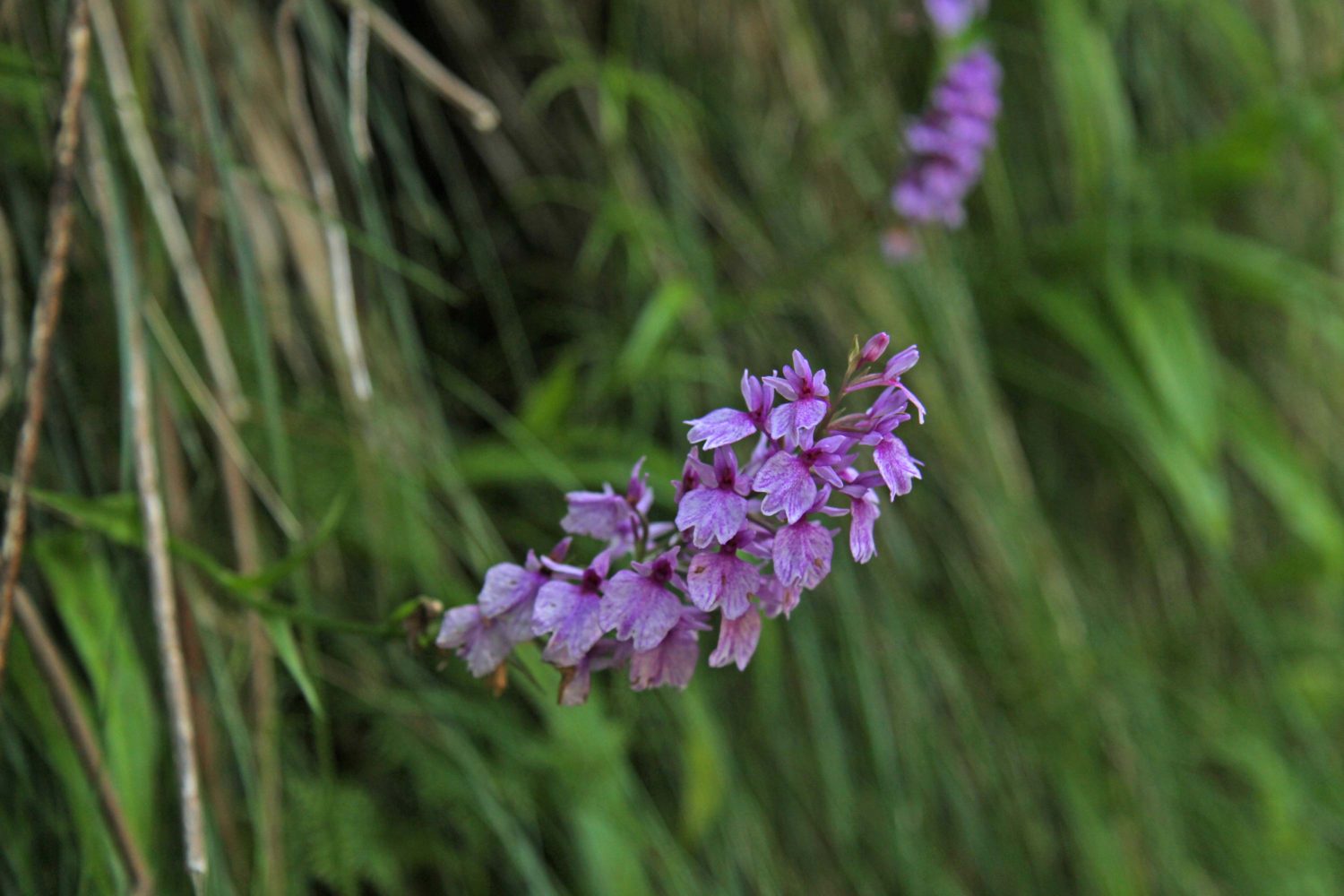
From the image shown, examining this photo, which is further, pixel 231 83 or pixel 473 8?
pixel 473 8

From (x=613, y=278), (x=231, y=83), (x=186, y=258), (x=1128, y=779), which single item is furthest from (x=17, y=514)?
(x=1128, y=779)

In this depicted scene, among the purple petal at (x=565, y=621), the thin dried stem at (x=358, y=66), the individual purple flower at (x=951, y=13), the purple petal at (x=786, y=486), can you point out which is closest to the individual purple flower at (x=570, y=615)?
the purple petal at (x=565, y=621)

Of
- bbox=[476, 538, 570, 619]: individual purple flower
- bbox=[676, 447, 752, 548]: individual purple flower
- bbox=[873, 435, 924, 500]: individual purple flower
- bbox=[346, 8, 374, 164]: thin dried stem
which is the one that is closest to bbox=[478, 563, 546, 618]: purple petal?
bbox=[476, 538, 570, 619]: individual purple flower

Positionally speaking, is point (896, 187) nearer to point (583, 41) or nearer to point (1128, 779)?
point (583, 41)

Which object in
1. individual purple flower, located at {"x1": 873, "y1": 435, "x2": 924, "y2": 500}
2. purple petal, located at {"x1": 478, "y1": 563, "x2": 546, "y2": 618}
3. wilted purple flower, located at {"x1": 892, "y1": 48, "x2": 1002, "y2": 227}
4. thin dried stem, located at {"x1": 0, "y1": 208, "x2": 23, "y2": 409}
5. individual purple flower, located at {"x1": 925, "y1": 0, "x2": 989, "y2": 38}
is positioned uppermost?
individual purple flower, located at {"x1": 925, "y1": 0, "x2": 989, "y2": 38}

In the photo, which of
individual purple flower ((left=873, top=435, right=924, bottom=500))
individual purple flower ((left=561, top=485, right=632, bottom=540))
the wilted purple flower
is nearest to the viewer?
individual purple flower ((left=873, top=435, right=924, bottom=500))

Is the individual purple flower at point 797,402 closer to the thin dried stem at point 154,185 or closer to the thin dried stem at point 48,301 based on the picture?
the thin dried stem at point 48,301

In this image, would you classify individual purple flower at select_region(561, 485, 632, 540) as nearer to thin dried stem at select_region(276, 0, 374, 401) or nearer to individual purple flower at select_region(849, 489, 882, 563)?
individual purple flower at select_region(849, 489, 882, 563)
